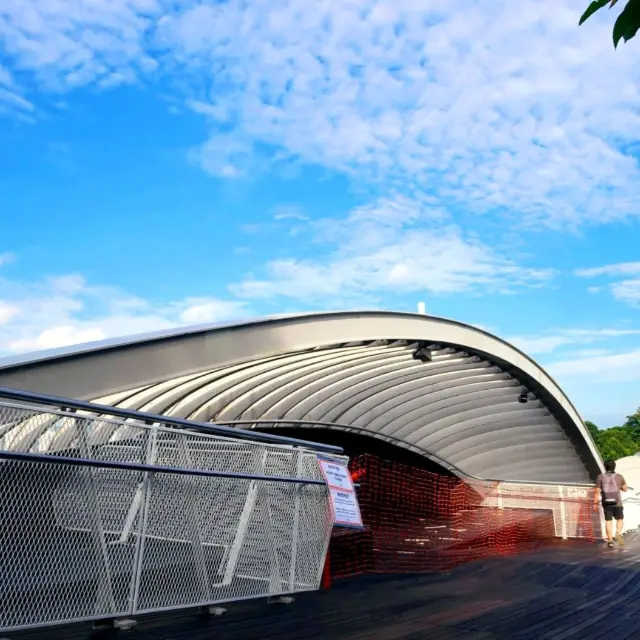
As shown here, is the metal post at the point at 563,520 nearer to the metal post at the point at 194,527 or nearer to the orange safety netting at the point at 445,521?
the orange safety netting at the point at 445,521

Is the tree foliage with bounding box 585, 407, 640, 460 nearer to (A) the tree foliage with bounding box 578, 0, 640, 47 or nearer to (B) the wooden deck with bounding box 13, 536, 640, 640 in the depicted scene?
(B) the wooden deck with bounding box 13, 536, 640, 640

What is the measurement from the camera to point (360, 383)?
22594 millimetres

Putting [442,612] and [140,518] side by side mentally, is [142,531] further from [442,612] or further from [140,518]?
[442,612]

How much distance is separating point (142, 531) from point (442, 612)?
3056 millimetres

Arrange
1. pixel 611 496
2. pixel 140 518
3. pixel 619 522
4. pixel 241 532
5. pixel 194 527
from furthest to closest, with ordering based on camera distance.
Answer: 1. pixel 619 522
2. pixel 611 496
3. pixel 241 532
4. pixel 194 527
5. pixel 140 518

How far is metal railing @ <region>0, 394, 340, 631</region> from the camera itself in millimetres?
4840

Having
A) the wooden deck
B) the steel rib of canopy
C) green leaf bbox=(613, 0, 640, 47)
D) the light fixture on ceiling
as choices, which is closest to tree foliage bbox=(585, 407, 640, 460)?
the steel rib of canopy

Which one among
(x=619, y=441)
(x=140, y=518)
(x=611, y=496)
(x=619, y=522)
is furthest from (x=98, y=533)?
(x=619, y=441)

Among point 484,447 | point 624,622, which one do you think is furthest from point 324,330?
point 484,447

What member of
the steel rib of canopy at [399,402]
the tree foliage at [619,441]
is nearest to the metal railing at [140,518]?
the steel rib of canopy at [399,402]

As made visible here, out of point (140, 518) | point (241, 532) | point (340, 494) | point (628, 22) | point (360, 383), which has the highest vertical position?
point (360, 383)

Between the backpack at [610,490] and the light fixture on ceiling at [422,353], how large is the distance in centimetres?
802

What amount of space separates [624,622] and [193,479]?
4.11m

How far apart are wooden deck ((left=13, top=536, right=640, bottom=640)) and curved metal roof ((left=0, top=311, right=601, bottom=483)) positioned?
6.14 m
